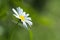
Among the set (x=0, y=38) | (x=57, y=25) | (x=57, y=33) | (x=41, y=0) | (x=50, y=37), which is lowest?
(x=0, y=38)

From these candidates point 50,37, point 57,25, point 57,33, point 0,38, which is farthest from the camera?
point 57,25

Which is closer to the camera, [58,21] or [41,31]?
[41,31]

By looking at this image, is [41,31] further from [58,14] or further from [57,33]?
[58,14]

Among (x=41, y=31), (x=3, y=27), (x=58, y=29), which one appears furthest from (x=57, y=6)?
(x=3, y=27)

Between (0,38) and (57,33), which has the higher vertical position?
(57,33)

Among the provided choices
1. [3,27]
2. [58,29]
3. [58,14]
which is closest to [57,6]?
[58,14]

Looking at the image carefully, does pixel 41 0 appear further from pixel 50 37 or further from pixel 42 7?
pixel 50 37

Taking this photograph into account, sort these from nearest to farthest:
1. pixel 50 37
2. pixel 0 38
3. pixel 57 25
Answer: pixel 0 38
pixel 50 37
pixel 57 25
